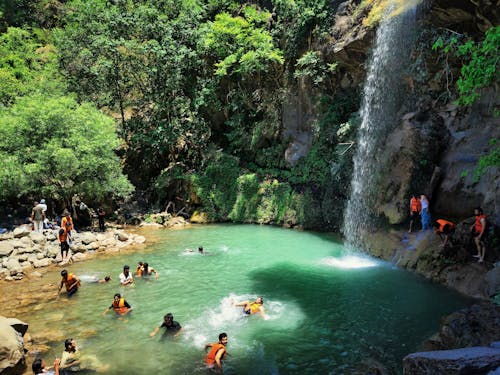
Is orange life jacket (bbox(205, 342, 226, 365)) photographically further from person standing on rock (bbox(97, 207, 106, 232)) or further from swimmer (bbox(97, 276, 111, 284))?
person standing on rock (bbox(97, 207, 106, 232))

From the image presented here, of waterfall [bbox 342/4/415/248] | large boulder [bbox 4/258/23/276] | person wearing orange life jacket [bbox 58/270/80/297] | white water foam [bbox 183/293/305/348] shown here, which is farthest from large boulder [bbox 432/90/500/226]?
large boulder [bbox 4/258/23/276]

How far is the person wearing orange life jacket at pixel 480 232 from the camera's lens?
36.0ft

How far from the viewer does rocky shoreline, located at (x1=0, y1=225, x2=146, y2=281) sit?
1469 centimetres

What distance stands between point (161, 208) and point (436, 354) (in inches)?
921

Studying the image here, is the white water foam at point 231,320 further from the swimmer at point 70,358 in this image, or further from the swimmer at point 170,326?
the swimmer at point 70,358

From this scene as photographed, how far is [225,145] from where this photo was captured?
29125 mm

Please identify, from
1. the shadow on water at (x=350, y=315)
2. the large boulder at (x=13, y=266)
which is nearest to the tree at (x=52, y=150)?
the large boulder at (x=13, y=266)

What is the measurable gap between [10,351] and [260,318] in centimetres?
570

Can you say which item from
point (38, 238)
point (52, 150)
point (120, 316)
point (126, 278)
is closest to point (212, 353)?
point (120, 316)

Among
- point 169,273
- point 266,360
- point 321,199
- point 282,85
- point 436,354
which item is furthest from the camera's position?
point 282,85

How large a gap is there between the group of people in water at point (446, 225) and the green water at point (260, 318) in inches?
64.2

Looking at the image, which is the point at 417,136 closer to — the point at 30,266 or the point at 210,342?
the point at 210,342

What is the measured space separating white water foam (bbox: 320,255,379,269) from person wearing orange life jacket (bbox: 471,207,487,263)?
12.4 feet

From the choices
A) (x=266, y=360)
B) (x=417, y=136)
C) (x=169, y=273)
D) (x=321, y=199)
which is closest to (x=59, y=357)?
(x=266, y=360)
